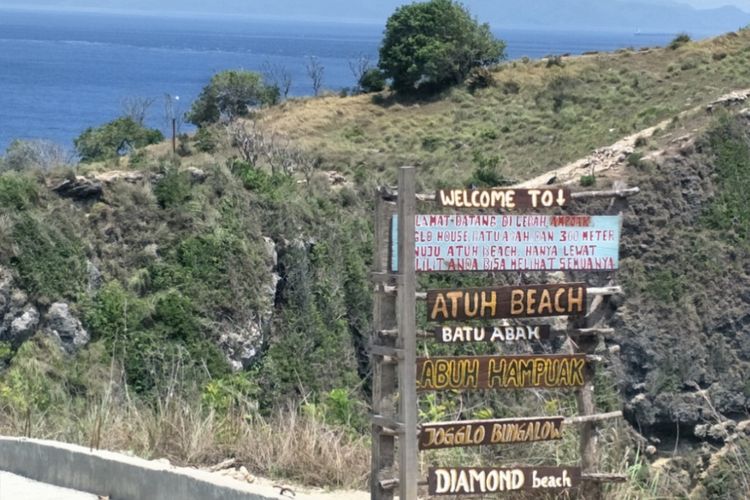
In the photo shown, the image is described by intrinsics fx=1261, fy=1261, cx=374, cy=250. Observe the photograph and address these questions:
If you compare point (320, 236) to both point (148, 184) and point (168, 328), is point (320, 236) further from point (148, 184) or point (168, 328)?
point (168, 328)

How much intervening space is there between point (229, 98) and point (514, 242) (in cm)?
5163

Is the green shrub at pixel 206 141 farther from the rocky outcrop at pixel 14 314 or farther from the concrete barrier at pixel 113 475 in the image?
the concrete barrier at pixel 113 475

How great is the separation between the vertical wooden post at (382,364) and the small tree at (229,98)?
50.1 meters

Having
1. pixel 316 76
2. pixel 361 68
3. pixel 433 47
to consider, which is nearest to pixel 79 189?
pixel 433 47

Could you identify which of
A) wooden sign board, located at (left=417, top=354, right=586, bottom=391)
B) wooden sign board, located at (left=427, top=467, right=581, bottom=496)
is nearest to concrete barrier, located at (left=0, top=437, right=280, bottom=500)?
wooden sign board, located at (left=427, top=467, right=581, bottom=496)

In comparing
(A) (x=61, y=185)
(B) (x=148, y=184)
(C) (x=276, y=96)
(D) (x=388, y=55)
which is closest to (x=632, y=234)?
(B) (x=148, y=184)

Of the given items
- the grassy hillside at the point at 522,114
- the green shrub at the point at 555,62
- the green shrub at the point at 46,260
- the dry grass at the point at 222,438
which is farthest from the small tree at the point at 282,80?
the dry grass at the point at 222,438

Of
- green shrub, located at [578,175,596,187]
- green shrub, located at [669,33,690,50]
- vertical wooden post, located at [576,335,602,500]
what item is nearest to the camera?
vertical wooden post, located at [576,335,602,500]

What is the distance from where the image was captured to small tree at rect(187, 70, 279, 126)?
56875 mm

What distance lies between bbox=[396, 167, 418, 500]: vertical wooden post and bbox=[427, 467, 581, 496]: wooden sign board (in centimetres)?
14

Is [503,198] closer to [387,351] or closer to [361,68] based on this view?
[387,351]

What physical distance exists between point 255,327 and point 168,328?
294cm

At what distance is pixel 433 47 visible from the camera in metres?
54.7

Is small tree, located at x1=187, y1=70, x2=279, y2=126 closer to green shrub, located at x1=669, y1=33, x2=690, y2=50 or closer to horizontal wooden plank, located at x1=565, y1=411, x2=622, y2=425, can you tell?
green shrub, located at x1=669, y1=33, x2=690, y2=50
